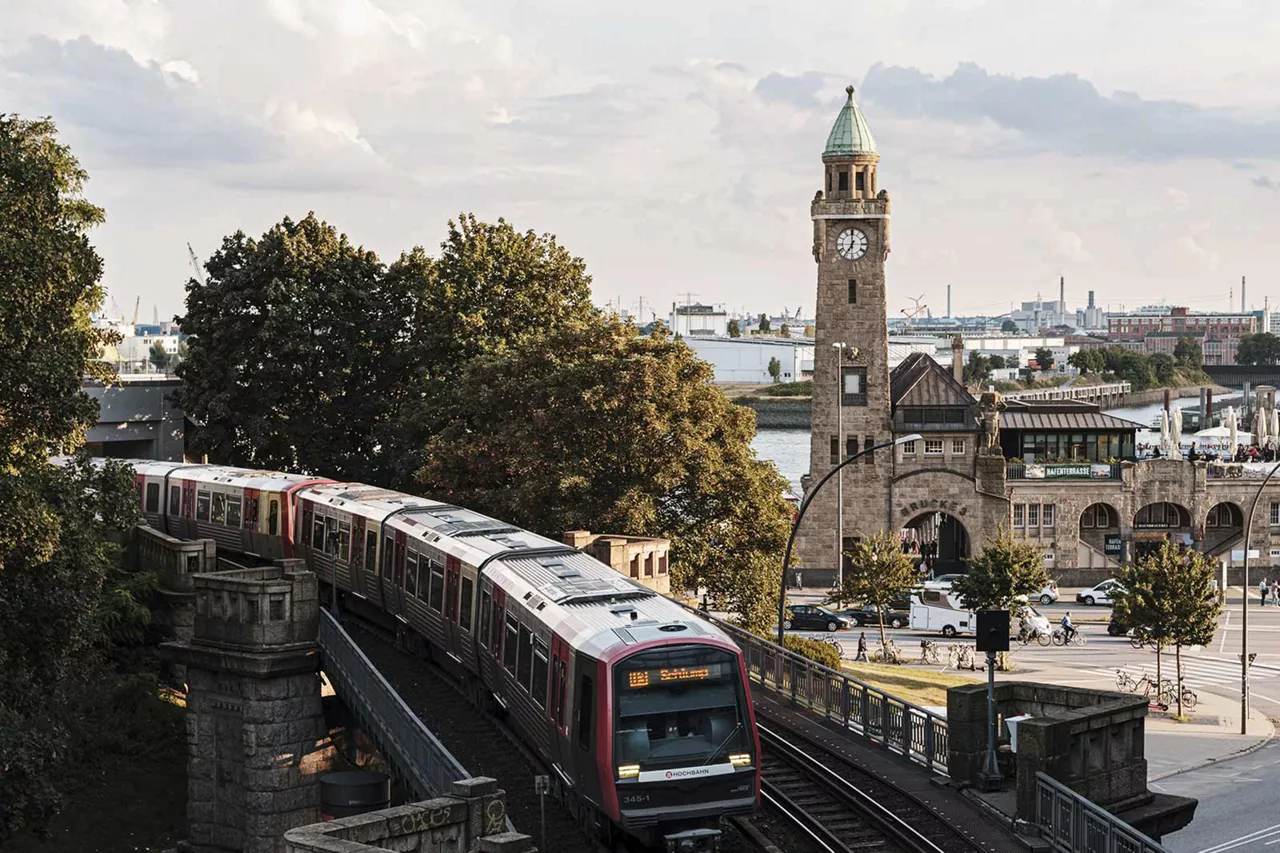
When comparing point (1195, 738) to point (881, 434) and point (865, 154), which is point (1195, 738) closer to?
point (881, 434)

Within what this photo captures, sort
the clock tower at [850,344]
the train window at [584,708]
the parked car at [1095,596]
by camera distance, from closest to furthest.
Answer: the train window at [584,708] → the parked car at [1095,596] → the clock tower at [850,344]

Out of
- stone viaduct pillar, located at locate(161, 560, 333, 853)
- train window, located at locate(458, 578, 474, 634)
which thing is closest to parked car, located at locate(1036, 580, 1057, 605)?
stone viaduct pillar, located at locate(161, 560, 333, 853)

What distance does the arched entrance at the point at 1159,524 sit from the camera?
86.4 meters

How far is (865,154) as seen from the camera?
84.8 meters

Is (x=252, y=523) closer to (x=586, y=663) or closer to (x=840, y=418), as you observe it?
(x=586, y=663)

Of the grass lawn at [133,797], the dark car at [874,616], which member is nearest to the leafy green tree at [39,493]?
the grass lawn at [133,797]

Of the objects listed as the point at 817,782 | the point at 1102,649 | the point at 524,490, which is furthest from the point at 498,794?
the point at 1102,649

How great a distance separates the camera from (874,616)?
73.2 m

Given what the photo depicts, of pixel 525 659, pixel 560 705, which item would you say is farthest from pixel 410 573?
pixel 560 705

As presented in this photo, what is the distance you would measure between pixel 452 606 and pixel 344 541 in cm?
833

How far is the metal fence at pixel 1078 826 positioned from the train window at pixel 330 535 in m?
21.3

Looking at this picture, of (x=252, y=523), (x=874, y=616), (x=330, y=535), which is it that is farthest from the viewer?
(x=874, y=616)

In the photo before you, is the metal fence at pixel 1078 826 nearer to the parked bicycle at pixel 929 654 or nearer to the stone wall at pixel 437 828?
the stone wall at pixel 437 828

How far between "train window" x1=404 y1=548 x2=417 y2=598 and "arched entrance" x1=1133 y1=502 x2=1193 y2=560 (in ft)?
195
